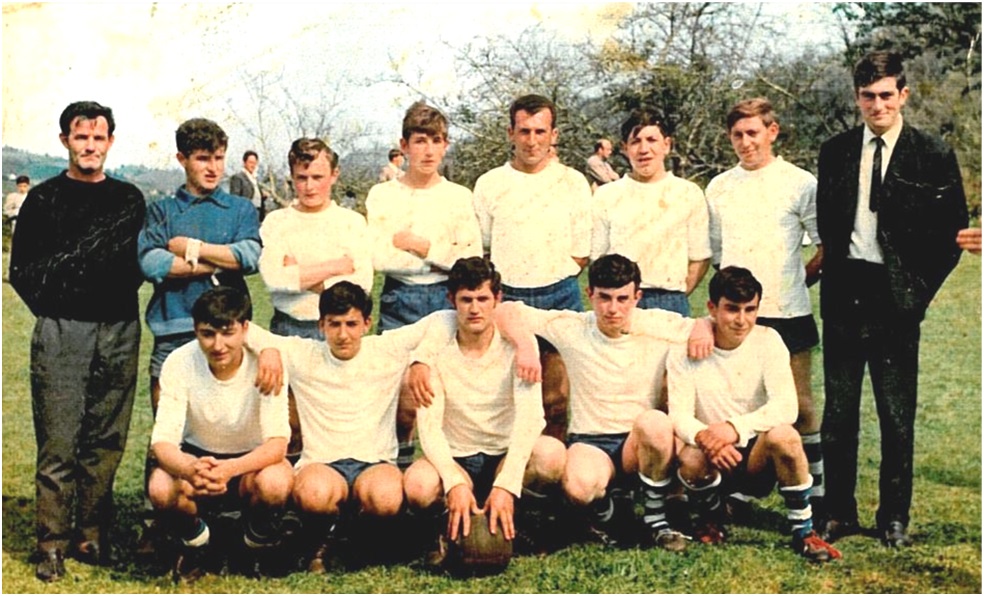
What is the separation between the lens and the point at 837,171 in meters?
4.57

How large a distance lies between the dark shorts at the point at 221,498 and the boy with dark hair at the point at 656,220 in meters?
1.85

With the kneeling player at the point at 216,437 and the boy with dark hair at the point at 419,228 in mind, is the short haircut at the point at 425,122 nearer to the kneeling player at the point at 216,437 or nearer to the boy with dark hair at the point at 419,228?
the boy with dark hair at the point at 419,228

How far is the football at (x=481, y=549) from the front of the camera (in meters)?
4.19

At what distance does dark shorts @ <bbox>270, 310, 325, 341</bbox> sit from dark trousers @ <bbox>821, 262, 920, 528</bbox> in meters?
2.11

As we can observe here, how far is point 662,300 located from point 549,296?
0.49 metres

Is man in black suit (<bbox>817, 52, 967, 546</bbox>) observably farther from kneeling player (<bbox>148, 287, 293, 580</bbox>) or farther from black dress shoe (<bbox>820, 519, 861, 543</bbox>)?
kneeling player (<bbox>148, 287, 293, 580</bbox>)

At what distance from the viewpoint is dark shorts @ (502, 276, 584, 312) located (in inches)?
191

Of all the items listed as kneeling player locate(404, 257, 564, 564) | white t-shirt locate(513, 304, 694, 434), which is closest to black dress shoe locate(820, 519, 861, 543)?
white t-shirt locate(513, 304, 694, 434)

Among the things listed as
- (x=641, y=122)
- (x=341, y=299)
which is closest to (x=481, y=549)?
(x=341, y=299)

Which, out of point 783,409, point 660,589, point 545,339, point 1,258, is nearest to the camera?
point 660,589

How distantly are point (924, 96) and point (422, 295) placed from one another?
2.34 meters

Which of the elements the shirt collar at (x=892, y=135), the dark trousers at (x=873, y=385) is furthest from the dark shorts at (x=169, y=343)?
the shirt collar at (x=892, y=135)

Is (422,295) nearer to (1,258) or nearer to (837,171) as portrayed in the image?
(837,171)

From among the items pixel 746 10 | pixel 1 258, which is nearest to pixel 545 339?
pixel 746 10
